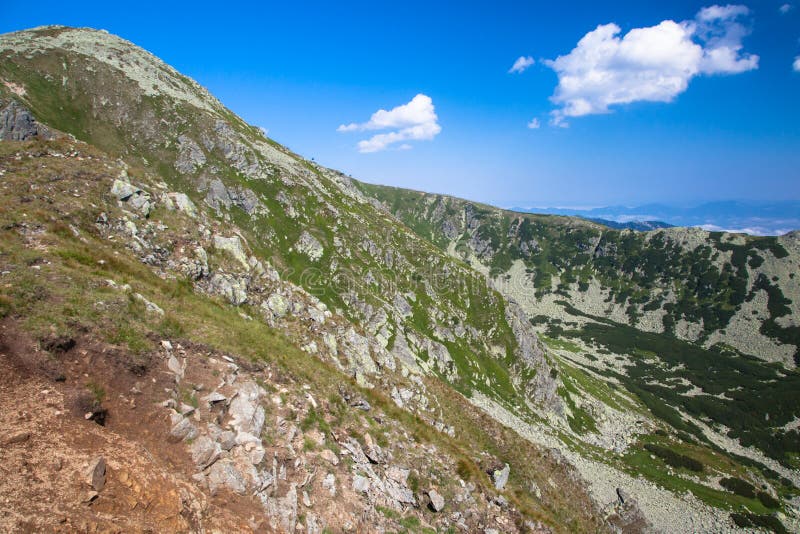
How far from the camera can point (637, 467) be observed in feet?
314

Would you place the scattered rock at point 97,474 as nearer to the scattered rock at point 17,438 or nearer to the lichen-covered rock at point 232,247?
the scattered rock at point 17,438

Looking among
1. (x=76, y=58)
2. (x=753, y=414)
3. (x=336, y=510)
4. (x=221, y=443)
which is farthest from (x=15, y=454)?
(x=753, y=414)

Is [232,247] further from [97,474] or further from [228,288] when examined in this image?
[97,474]

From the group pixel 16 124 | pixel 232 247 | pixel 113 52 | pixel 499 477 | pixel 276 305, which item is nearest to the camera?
pixel 499 477

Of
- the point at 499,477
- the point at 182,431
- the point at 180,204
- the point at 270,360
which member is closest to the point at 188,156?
the point at 180,204

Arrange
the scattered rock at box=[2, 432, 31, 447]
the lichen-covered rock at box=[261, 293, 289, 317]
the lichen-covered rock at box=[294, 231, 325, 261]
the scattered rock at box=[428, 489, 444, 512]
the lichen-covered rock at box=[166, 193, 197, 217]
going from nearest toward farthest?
the scattered rock at box=[2, 432, 31, 447] < the scattered rock at box=[428, 489, 444, 512] < the lichen-covered rock at box=[261, 293, 289, 317] < the lichen-covered rock at box=[166, 193, 197, 217] < the lichen-covered rock at box=[294, 231, 325, 261]

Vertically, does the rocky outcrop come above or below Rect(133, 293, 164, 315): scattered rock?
above

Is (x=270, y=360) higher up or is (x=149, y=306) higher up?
(x=149, y=306)

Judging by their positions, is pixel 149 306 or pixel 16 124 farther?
pixel 16 124

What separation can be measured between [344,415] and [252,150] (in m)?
125

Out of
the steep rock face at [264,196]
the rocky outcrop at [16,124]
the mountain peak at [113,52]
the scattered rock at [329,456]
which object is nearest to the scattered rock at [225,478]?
the scattered rock at [329,456]

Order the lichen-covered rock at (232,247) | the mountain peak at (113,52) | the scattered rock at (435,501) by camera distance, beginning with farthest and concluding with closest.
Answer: the mountain peak at (113,52) < the lichen-covered rock at (232,247) < the scattered rock at (435,501)

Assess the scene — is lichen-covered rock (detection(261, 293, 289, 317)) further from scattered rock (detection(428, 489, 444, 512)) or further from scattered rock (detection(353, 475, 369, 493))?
scattered rock (detection(428, 489, 444, 512))

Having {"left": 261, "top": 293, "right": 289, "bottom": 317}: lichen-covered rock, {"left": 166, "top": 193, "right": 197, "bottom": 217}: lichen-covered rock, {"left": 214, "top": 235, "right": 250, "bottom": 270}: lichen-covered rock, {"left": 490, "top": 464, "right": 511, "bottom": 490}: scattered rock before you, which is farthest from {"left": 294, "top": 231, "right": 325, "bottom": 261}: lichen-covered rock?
{"left": 490, "top": 464, "right": 511, "bottom": 490}: scattered rock
